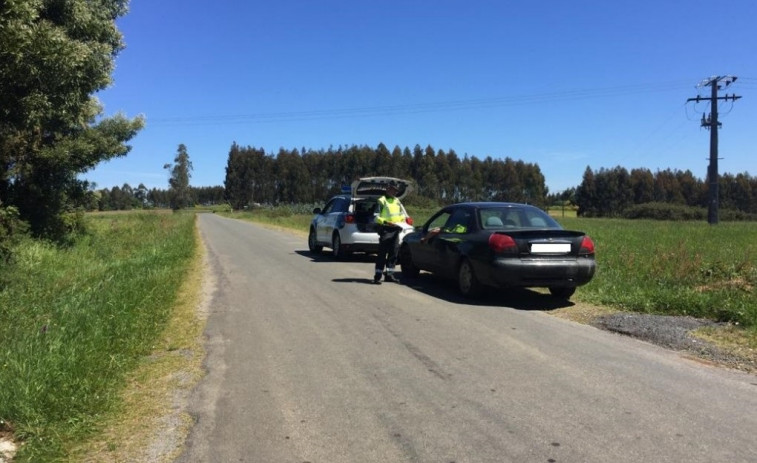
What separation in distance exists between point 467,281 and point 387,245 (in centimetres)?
219

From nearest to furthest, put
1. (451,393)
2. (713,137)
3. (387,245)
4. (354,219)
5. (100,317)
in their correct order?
(451,393)
(100,317)
(387,245)
(354,219)
(713,137)

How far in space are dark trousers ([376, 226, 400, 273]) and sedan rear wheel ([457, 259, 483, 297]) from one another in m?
1.83

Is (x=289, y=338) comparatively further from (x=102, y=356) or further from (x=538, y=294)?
(x=538, y=294)

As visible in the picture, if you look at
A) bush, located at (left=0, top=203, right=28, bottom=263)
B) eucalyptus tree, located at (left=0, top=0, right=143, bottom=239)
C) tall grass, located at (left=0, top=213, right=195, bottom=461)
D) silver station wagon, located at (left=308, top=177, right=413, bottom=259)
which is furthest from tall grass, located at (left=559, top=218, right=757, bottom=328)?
bush, located at (left=0, top=203, right=28, bottom=263)

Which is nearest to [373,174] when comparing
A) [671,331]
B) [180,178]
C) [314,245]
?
[180,178]

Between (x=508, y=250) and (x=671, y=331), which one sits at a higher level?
(x=508, y=250)

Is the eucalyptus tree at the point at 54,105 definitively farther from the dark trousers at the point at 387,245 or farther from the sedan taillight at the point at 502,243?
the sedan taillight at the point at 502,243

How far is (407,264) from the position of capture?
36.4 feet

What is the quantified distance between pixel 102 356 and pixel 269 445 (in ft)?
7.51

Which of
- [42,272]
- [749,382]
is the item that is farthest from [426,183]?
[749,382]

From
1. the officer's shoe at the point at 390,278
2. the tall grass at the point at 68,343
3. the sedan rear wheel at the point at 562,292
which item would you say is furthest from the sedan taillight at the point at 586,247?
the tall grass at the point at 68,343

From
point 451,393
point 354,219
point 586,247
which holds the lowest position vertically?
point 451,393

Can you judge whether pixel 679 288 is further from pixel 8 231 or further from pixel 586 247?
pixel 8 231

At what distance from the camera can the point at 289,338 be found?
20.6 feet
